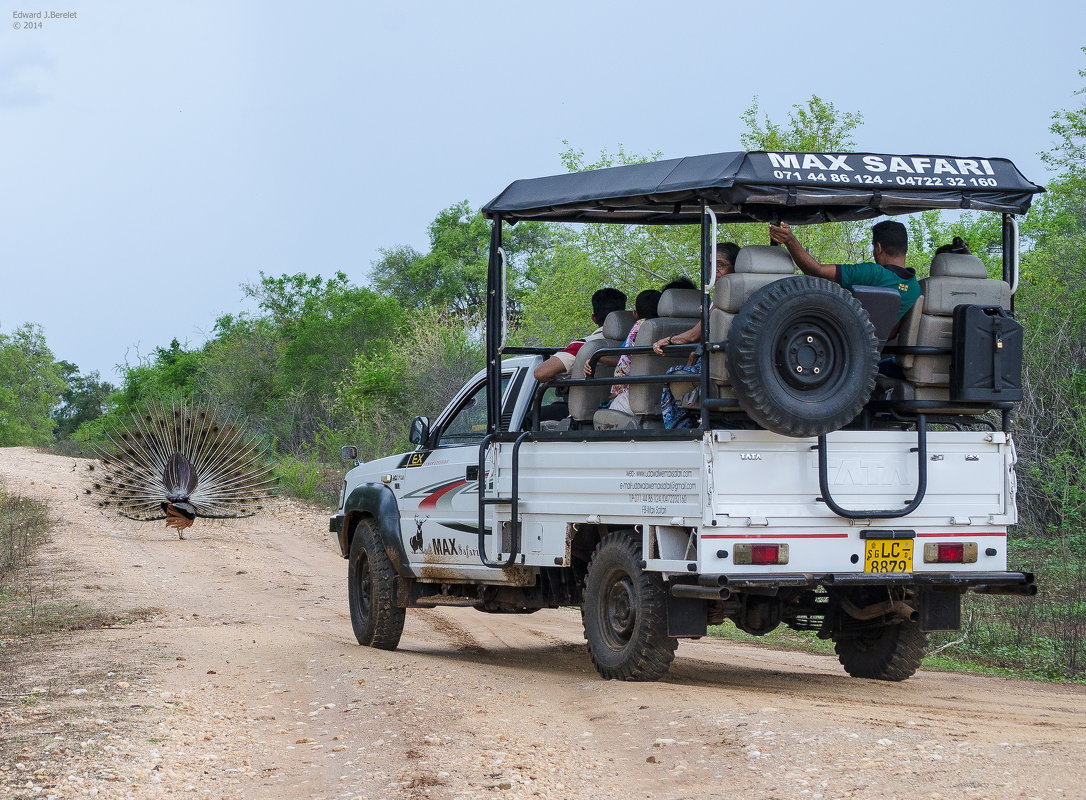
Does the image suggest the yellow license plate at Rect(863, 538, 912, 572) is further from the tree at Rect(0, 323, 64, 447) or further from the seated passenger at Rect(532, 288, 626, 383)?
the tree at Rect(0, 323, 64, 447)

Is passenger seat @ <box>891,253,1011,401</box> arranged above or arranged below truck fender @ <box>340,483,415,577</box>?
above

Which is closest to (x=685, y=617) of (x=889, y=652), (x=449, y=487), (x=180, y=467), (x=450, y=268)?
(x=889, y=652)

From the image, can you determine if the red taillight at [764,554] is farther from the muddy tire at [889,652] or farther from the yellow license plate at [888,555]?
the muddy tire at [889,652]

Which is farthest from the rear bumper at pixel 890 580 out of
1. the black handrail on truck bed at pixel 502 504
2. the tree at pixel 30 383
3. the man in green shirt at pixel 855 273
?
the tree at pixel 30 383

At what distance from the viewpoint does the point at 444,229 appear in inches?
2381

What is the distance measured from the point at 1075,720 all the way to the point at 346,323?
1528 inches

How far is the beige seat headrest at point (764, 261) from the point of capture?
7375mm

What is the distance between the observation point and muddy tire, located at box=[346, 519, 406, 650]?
34.6 ft

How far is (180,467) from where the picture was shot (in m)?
18.2

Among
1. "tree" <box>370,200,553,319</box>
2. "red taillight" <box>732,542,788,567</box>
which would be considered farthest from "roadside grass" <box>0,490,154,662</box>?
"tree" <box>370,200,553,319</box>

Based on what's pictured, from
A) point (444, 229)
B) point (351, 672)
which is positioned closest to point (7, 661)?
point (351, 672)

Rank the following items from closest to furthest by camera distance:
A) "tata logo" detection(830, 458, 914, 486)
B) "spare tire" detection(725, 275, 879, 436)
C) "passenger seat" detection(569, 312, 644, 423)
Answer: "spare tire" detection(725, 275, 879, 436) → "tata logo" detection(830, 458, 914, 486) → "passenger seat" detection(569, 312, 644, 423)

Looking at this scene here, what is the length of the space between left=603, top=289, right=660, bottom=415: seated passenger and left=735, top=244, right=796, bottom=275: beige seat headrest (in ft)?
3.45

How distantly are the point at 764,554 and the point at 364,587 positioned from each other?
4700mm
